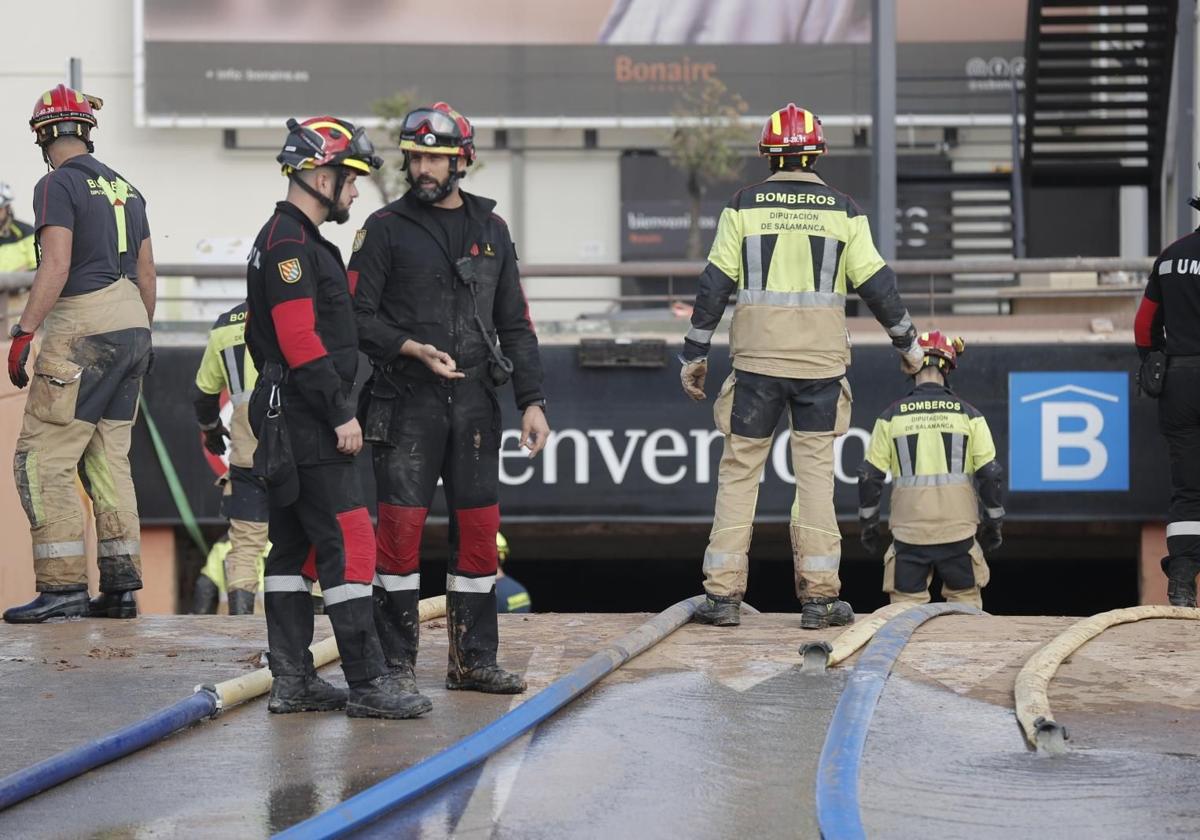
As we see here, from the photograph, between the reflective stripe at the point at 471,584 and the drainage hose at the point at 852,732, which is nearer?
the drainage hose at the point at 852,732

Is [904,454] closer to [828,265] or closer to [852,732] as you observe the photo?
[828,265]

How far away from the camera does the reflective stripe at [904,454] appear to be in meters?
10.2

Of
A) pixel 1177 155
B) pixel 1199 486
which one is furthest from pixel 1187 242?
pixel 1177 155

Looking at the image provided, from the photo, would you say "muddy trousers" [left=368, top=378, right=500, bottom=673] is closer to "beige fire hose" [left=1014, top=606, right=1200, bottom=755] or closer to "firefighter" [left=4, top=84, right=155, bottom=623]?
"beige fire hose" [left=1014, top=606, right=1200, bottom=755]

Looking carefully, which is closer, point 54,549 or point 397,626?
point 397,626

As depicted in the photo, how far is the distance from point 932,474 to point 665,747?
15.8 ft

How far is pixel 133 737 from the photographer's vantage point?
578 centimetres

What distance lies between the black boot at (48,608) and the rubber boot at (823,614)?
134 inches

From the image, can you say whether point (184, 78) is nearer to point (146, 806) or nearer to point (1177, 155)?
point (1177, 155)

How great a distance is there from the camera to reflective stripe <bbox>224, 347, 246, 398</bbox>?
10273mm

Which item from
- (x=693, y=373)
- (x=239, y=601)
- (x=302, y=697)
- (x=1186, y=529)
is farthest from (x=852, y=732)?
(x=239, y=601)

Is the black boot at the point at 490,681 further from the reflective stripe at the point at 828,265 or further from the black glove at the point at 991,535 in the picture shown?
the black glove at the point at 991,535

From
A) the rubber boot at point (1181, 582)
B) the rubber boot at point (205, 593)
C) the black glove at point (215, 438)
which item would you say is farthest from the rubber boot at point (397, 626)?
the rubber boot at point (205, 593)

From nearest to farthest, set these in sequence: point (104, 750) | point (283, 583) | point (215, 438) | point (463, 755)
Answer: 1. point (463, 755)
2. point (104, 750)
3. point (283, 583)
4. point (215, 438)
